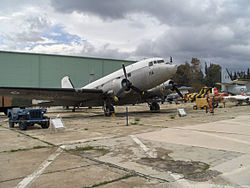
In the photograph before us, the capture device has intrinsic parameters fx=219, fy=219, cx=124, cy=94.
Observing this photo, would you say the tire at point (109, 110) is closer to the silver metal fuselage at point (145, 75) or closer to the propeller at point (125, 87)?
the silver metal fuselage at point (145, 75)

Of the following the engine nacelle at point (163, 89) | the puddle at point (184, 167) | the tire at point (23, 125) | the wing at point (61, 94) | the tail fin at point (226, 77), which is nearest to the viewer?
the puddle at point (184, 167)

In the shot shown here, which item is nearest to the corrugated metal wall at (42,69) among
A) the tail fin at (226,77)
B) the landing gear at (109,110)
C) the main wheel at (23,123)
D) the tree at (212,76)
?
the tail fin at (226,77)

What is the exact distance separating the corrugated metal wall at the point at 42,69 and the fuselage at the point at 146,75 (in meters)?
32.9

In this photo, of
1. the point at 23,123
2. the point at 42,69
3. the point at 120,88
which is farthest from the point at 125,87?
the point at 42,69

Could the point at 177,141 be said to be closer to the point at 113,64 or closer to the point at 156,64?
the point at 156,64

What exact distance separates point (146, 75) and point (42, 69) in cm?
3776

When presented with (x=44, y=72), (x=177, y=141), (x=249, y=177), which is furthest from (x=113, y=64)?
(x=249, y=177)

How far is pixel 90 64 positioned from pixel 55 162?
52436 mm

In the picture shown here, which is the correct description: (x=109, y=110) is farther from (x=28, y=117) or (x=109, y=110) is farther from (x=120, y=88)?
(x=28, y=117)

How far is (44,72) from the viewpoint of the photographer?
5003 cm

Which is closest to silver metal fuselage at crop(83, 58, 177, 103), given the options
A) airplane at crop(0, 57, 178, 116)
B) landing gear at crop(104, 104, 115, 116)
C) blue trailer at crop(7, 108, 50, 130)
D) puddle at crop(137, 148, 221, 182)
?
airplane at crop(0, 57, 178, 116)

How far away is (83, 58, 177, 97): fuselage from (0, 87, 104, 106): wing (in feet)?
5.66

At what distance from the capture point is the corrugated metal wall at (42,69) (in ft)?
154

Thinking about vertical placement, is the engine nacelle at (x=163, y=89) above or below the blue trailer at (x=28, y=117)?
above
